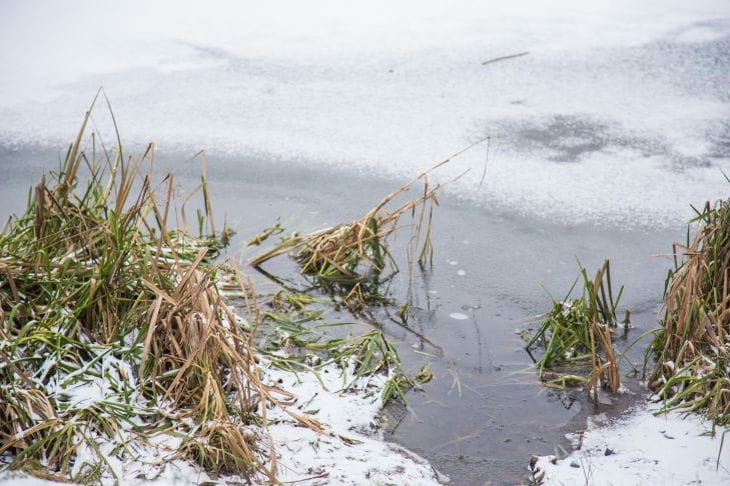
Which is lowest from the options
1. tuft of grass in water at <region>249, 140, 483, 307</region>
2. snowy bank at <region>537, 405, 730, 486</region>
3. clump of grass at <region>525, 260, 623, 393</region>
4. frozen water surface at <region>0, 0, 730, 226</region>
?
snowy bank at <region>537, 405, 730, 486</region>

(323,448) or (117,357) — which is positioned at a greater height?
(117,357)

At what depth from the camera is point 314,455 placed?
90.9 inches

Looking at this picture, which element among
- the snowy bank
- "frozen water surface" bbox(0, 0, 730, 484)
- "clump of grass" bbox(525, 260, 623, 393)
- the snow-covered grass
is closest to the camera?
the snow-covered grass

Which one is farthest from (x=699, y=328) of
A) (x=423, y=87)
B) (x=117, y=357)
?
(x=423, y=87)

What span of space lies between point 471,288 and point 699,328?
1.01 meters

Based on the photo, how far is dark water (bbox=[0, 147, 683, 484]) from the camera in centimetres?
251

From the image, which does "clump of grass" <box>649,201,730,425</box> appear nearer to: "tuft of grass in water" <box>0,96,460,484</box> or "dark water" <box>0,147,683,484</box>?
"dark water" <box>0,147,683,484</box>

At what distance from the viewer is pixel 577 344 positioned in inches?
117

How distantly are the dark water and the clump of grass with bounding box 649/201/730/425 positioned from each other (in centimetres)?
19

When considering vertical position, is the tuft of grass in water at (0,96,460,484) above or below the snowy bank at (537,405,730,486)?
above

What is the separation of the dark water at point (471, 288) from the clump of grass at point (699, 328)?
19 centimetres

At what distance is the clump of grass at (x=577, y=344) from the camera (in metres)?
A: 2.72

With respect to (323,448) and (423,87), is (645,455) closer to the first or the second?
(323,448)

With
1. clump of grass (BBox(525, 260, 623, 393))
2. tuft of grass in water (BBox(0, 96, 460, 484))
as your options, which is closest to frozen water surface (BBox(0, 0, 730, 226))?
clump of grass (BBox(525, 260, 623, 393))
